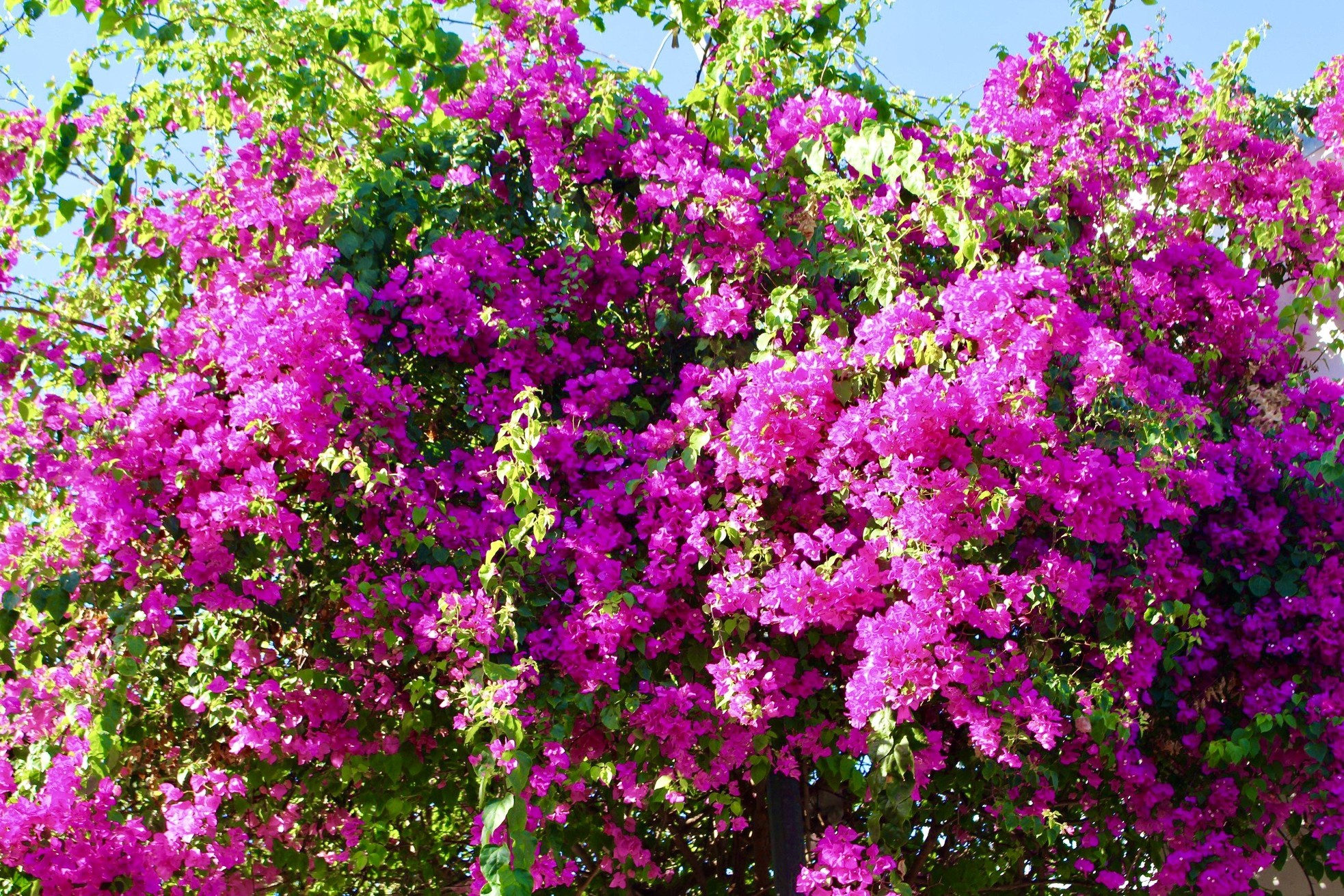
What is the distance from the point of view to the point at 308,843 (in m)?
4.71

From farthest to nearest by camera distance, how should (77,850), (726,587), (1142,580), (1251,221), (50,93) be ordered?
(1251,221)
(50,93)
(1142,580)
(726,587)
(77,850)

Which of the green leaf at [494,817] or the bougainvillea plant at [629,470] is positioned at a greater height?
the bougainvillea plant at [629,470]

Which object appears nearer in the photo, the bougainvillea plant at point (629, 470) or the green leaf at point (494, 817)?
the green leaf at point (494, 817)

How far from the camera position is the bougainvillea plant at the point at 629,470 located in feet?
12.4

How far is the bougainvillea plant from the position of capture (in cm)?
377

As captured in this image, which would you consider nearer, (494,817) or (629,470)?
(494,817)

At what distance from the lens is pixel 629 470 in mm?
4168

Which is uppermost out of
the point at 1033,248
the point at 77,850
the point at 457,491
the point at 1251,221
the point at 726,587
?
the point at 1251,221

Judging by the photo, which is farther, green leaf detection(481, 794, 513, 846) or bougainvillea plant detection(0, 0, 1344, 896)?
bougainvillea plant detection(0, 0, 1344, 896)

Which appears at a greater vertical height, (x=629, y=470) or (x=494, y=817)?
(x=629, y=470)

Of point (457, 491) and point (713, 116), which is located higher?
point (713, 116)

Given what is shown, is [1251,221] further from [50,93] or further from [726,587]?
[50,93]

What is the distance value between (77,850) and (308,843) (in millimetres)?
1096

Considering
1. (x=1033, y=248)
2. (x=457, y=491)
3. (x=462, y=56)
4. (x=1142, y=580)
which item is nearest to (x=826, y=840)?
(x=1142, y=580)
